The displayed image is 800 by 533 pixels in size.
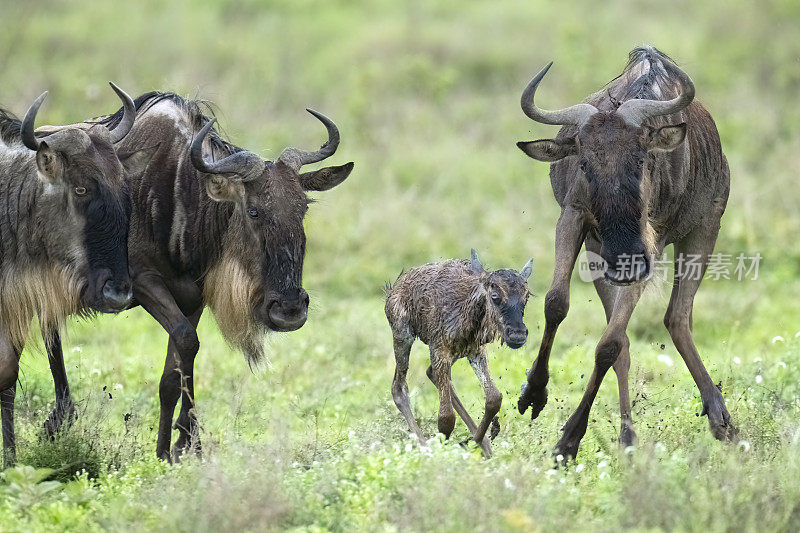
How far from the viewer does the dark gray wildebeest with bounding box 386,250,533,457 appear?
22.4 feet

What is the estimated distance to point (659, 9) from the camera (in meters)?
23.9

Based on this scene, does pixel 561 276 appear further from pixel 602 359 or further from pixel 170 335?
pixel 170 335

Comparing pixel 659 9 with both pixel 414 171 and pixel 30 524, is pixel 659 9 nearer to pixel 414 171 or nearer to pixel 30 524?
pixel 414 171

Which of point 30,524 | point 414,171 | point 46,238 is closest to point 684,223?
point 46,238

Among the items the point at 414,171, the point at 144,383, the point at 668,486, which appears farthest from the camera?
the point at 414,171

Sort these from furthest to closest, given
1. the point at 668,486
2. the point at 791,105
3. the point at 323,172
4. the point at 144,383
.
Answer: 1. the point at 791,105
2. the point at 144,383
3. the point at 323,172
4. the point at 668,486

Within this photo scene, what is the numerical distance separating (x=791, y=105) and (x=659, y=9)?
5935 millimetres

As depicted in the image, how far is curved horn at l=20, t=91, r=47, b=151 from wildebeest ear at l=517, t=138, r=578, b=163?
9.00 ft

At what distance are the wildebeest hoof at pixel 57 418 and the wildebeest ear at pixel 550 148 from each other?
3265 mm

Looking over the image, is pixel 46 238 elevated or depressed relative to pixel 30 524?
elevated

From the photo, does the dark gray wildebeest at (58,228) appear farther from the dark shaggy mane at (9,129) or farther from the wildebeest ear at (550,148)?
the wildebeest ear at (550,148)

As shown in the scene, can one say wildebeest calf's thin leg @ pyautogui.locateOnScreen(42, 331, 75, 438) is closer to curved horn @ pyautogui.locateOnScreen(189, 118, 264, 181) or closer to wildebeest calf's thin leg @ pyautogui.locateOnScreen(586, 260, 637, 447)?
curved horn @ pyautogui.locateOnScreen(189, 118, 264, 181)

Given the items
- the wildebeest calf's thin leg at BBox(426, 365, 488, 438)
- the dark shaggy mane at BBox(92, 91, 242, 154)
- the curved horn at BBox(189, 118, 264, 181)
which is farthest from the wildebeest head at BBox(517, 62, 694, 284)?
the dark shaggy mane at BBox(92, 91, 242, 154)

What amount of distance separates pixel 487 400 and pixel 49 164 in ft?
9.23
